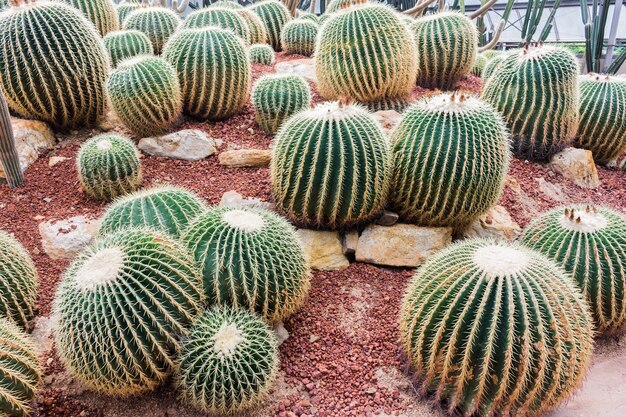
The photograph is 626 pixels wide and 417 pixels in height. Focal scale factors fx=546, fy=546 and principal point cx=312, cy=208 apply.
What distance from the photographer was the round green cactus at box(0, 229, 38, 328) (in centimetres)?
315

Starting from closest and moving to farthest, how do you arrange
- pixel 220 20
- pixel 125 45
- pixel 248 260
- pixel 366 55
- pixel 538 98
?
pixel 248 260 → pixel 366 55 → pixel 538 98 → pixel 125 45 → pixel 220 20

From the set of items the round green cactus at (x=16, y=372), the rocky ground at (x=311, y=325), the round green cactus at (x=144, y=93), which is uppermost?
the round green cactus at (x=144, y=93)

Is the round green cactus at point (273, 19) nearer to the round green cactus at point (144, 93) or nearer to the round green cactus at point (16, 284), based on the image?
the round green cactus at point (144, 93)

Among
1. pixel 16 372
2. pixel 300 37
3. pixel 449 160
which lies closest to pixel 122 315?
pixel 16 372

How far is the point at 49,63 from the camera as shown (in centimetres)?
493

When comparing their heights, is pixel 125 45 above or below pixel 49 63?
below

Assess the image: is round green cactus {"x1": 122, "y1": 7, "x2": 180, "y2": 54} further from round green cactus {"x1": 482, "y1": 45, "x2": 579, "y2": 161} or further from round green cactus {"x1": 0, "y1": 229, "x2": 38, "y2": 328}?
round green cactus {"x1": 0, "y1": 229, "x2": 38, "y2": 328}

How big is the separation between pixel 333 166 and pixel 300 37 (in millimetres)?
4932

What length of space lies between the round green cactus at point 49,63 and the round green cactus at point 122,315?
9.11 ft

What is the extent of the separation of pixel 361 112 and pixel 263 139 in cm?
159

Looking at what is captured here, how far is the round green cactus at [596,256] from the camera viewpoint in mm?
3559

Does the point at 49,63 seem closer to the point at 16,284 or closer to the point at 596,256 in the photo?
the point at 16,284

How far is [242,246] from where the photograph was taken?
10.4ft

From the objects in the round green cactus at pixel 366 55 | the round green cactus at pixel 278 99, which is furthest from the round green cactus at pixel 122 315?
the round green cactus at pixel 366 55
